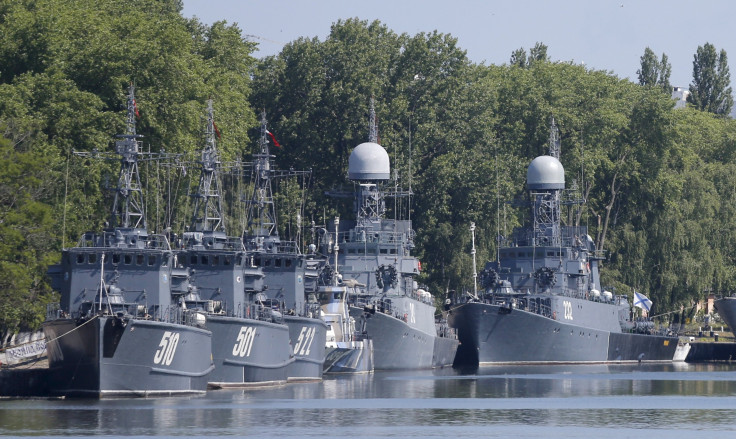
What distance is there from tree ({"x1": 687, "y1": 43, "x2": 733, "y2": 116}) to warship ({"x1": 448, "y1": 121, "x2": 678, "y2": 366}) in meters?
51.3

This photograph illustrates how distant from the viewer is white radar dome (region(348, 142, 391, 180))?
90.8 meters

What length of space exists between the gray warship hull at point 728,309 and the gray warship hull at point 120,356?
61856 millimetres

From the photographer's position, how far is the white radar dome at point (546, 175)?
330 feet

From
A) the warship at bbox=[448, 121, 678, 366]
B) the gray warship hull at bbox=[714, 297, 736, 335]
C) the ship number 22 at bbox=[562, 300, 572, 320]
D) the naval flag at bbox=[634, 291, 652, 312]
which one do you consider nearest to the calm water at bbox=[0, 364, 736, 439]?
the warship at bbox=[448, 121, 678, 366]

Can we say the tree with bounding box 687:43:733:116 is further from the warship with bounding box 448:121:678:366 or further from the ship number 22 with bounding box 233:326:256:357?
the ship number 22 with bounding box 233:326:256:357

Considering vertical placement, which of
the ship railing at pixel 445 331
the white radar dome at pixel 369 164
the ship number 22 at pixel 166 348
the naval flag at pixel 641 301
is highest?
the white radar dome at pixel 369 164

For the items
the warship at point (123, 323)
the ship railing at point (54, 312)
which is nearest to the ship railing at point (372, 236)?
the warship at point (123, 323)

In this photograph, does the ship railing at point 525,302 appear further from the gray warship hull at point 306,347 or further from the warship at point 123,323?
the warship at point 123,323

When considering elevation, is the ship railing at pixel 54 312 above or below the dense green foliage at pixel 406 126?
below

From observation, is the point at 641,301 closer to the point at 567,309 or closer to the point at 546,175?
the point at 567,309

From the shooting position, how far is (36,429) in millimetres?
50406

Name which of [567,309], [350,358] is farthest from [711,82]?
[350,358]

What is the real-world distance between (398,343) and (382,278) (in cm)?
377

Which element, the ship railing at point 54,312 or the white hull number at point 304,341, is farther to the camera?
the white hull number at point 304,341
